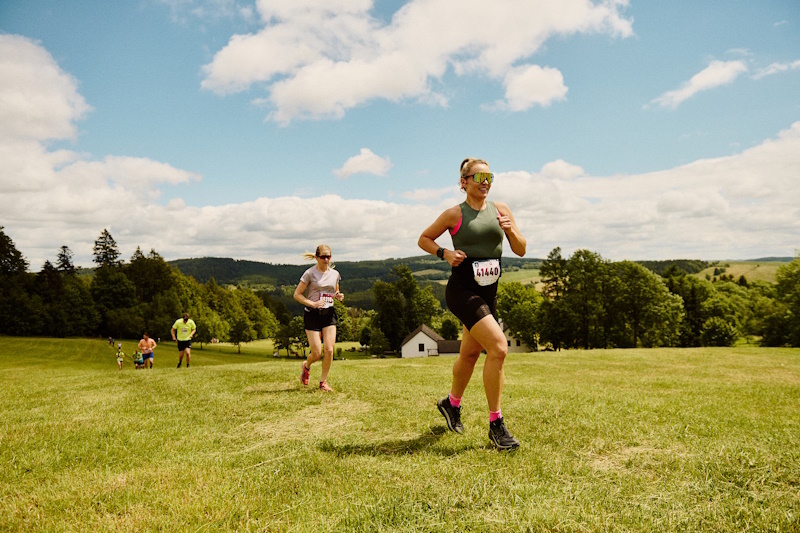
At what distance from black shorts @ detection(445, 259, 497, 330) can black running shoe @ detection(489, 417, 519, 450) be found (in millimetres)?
1099

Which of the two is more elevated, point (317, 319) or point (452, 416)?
point (317, 319)

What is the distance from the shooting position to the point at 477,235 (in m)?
4.98

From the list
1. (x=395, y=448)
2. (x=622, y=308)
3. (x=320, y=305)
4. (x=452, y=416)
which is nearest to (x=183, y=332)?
(x=320, y=305)

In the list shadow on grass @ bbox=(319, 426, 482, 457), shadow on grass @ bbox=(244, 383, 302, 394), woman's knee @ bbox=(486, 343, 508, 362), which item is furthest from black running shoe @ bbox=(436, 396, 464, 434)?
shadow on grass @ bbox=(244, 383, 302, 394)

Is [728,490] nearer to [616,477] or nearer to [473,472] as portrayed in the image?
[616,477]

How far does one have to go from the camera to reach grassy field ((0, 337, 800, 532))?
2928 millimetres

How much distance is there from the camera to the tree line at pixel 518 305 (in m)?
51.5

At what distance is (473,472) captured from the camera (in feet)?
12.3

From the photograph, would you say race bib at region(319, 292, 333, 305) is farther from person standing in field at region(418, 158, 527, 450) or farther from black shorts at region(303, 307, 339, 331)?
person standing in field at region(418, 158, 527, 450)

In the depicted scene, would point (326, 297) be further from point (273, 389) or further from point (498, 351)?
point (498, 351)

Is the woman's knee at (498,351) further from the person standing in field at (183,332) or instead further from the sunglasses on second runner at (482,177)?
the person standing in field at (183,332)

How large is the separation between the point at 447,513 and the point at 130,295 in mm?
85588

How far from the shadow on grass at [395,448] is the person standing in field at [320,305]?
4077mm

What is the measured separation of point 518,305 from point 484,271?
204ft
